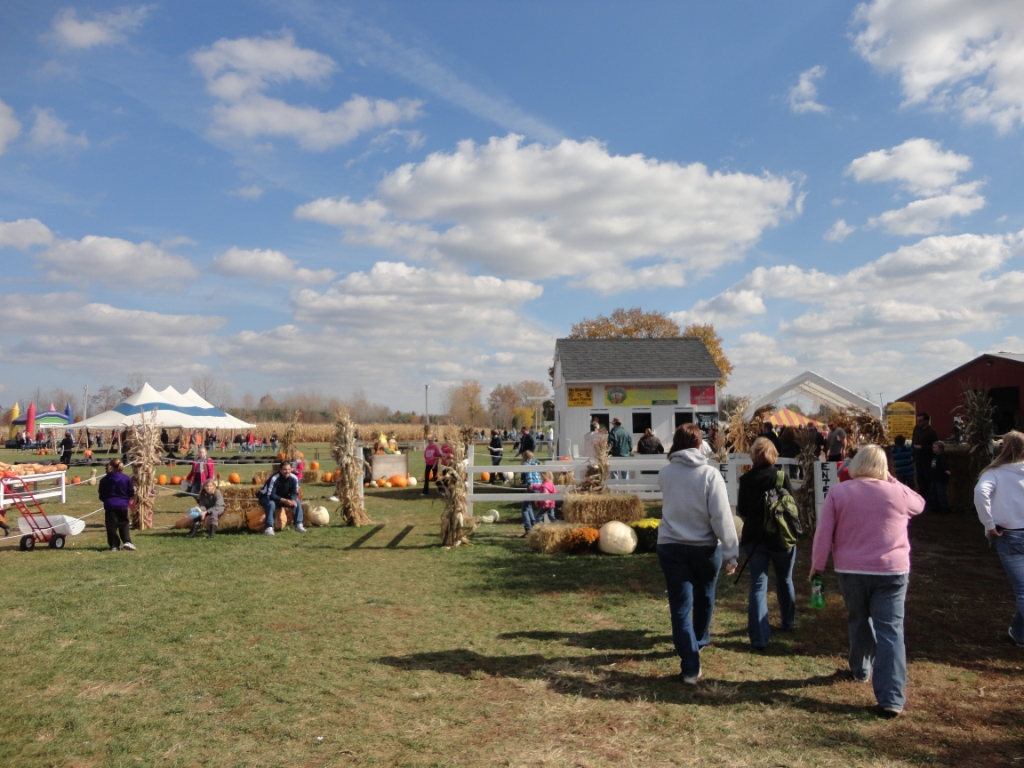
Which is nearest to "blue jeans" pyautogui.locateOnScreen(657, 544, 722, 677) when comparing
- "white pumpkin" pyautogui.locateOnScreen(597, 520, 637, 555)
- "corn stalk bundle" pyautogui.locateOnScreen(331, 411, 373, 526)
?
"white pumpkin" pyautogui.locateOnScreen(597, 520, 637, 555)

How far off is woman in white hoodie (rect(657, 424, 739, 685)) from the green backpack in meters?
0.82

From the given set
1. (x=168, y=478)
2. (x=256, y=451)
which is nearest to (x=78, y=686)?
(x=168, y=478)

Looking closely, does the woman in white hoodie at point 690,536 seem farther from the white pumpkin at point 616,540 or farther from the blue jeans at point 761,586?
the white pumpkin at point 616,540

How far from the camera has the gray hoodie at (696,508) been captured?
489cm

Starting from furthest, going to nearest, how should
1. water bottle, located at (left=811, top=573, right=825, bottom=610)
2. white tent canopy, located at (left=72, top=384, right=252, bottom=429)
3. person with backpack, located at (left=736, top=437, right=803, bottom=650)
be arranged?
white tent canopy, located at (left=72, top=384, right=252, bottom=429)
person with backpack, located at (left=736, top=437, right=803, bottom=650)
water bottle, located at (left=811, top=573, right=825, bottom=610)

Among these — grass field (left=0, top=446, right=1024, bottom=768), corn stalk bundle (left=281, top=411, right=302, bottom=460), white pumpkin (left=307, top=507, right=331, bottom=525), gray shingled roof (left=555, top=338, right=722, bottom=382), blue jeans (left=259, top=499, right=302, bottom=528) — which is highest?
gray shingled roof (left=555, top=338, right=722, bottom=382)

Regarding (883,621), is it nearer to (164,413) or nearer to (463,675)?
(463,675)

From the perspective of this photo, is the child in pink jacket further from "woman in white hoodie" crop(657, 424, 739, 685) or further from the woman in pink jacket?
the woman in pink jacket

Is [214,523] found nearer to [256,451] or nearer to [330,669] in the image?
[330,669]

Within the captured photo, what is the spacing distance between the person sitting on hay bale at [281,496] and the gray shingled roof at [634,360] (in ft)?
51.2

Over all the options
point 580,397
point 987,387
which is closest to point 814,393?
point 987,387

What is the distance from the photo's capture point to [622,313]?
5928cm

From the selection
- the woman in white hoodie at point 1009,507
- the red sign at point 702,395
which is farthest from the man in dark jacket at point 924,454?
the red sign at point 702,395

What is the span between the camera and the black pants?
10898 millimetres
